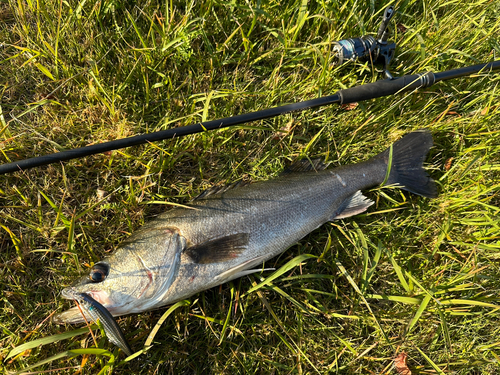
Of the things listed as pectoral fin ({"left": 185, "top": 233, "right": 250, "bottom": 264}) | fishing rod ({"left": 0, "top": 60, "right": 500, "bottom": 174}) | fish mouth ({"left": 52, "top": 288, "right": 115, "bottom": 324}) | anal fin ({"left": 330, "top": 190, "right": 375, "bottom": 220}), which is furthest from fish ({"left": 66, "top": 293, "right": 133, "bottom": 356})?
anal fin ({"left": 330, "top": 190, "right": 375, "bottom": 220})

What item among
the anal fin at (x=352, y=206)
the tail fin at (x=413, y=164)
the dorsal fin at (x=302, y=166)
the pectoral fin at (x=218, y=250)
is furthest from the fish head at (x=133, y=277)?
the tail fin at (x=413, y=164)

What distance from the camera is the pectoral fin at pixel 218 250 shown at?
2320 millimetres

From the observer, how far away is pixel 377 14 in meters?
3.30

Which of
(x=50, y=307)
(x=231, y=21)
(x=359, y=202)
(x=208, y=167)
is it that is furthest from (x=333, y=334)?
(x=231, y=21)

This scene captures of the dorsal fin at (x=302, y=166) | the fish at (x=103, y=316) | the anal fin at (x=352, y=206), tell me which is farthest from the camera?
the dorsal fin at (x=302, y=166)

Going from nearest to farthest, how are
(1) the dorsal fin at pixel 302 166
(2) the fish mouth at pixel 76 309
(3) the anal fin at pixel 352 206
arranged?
(2) the fish mouth at pixel 76 309 < (3) the anal fin at pixel 352 206 < (1) the dorsal fin at pixel 302 166

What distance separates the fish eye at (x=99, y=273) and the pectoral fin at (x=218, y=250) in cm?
61

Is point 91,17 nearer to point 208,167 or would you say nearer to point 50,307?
point 208,167

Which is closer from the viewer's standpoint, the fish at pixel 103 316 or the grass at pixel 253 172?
the fish at pixel 103 316

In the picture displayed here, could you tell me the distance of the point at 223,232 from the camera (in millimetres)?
2393

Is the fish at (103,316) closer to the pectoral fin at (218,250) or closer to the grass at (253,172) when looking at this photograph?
the grass at (253,172)

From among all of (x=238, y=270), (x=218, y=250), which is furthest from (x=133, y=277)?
(x=238, y=270)

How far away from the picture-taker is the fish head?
2.14m

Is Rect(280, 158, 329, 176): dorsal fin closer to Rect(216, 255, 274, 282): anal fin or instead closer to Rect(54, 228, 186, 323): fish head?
Rect(216, 255, 274, 282): anal fin
